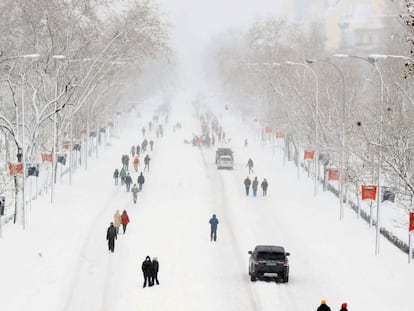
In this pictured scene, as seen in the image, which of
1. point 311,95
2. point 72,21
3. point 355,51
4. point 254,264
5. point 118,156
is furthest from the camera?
point 355,51

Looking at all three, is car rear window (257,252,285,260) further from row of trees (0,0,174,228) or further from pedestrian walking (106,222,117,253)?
row of trees (0,0,174,228)

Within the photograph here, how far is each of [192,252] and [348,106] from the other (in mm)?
20934

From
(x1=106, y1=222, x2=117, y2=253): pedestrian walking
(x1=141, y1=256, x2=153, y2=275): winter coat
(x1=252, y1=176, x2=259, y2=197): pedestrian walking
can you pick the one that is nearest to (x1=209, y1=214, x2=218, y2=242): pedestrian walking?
(x1=106, y1=222, x2=117, y2=253): pedestrian walking

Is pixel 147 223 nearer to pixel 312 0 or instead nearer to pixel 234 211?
pixel 234 211

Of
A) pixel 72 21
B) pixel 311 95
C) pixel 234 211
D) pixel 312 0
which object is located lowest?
pixel 234 211

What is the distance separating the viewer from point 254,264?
1146 inches

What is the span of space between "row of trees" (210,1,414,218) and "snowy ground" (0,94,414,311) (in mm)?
2934

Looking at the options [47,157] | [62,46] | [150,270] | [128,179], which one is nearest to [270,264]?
[150,270]

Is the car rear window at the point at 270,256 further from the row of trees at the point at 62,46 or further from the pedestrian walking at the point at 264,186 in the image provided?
the pedestrian walking at the point at 264,186

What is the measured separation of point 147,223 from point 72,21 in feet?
46.6

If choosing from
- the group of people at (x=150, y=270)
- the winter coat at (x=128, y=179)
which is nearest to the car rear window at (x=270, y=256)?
the group of people at (x=150, y=270)

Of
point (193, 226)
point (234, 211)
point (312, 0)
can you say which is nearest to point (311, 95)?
point (234, 211)

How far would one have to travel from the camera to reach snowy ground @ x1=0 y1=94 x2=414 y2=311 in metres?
27.1

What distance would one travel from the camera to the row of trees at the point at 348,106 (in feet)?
103
